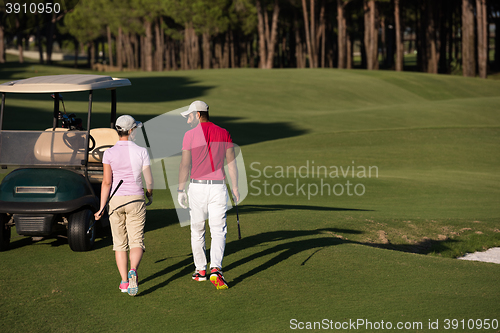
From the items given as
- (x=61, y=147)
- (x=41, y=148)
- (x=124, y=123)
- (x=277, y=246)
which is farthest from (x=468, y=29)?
(x=124, y=123)

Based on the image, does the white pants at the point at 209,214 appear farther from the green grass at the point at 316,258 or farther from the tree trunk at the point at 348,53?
the tree trunk at the point at 348,53

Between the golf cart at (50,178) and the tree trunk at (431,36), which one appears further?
the tree trunk at (431,36)

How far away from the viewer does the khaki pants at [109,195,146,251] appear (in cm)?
554

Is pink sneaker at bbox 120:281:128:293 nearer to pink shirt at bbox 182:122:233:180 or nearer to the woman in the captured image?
the woman

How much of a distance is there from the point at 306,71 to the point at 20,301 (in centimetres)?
4588

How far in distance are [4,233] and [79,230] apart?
118 centimetres

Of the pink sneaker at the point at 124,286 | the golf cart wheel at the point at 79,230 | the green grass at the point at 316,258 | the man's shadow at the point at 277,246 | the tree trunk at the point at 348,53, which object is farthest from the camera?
the tree trunk at the point at 348,53

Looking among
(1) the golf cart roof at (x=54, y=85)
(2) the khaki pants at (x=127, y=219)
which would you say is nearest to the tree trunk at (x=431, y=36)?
(1) the golf cart roof at (x=54, y=85)

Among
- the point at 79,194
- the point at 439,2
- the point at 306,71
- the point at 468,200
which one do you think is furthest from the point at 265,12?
the point at 79,194

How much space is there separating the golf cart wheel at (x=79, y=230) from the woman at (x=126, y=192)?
1.56 m

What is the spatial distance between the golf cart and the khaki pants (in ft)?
4.14

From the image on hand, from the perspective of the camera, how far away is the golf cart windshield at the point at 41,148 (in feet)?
24.4

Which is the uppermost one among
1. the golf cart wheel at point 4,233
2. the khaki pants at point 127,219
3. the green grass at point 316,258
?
the khaki pants at point 127,219

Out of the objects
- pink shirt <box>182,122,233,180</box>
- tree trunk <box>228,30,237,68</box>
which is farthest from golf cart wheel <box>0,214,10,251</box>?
tree trunk <box>228,30,237,68</box>
